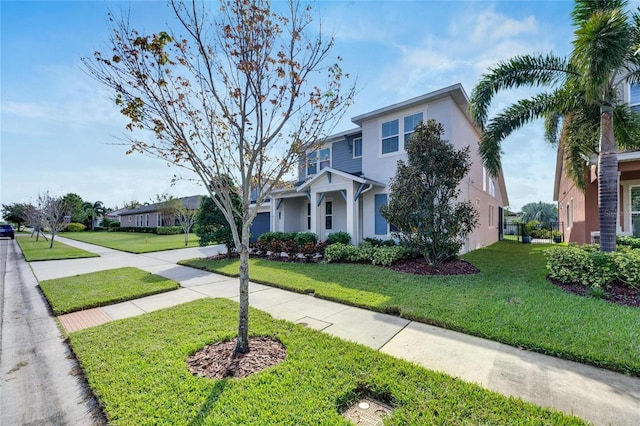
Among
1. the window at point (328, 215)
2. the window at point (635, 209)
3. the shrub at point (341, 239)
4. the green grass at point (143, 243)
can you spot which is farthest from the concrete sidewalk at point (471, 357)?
the green grass at point (143, 243)

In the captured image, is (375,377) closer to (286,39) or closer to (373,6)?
(286,39)

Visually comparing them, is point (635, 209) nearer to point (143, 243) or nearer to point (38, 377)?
point (38, 377)

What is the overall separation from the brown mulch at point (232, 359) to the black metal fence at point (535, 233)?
22300 millimetres

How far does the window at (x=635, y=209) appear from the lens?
430 inches

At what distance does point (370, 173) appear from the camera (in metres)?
13.4

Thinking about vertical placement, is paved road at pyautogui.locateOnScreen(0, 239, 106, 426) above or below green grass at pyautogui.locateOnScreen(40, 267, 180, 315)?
below

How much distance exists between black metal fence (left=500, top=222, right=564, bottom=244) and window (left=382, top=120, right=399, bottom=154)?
14.4m

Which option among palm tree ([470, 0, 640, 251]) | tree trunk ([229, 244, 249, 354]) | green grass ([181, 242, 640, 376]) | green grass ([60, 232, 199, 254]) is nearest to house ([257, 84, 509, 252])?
palm tree ([470, 0, 640, 251])

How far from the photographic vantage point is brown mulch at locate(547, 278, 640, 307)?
5580 mm

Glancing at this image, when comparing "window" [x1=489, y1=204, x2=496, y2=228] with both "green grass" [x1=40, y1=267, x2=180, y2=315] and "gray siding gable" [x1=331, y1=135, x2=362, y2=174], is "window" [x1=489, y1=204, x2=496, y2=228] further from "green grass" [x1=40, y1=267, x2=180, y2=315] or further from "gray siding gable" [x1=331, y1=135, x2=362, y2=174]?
"green grass" [x1=40, y1=267, x2=180, y2=315]

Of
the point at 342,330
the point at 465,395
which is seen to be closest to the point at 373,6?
the point at 342,330

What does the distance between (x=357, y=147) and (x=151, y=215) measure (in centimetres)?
3880

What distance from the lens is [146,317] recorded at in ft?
17.2

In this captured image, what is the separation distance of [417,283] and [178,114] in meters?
6.54
